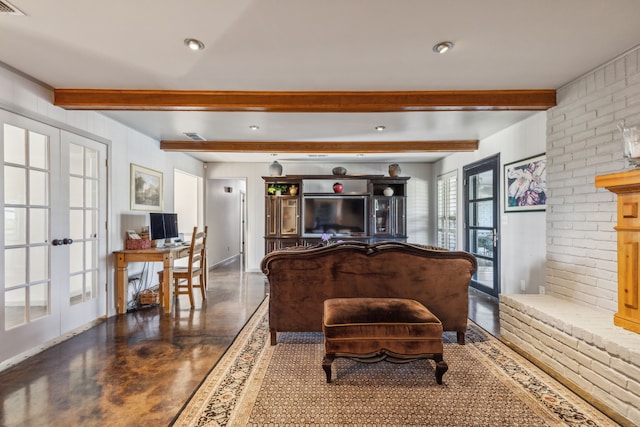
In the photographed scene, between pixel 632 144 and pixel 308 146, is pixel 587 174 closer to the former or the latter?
pixel 632 144

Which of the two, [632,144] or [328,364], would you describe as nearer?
[632,144]

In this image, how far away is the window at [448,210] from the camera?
585 centimetres

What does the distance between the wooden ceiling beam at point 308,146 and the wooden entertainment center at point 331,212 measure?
1.02 m

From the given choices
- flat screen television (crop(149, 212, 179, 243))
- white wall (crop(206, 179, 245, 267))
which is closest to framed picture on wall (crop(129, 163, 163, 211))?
flat screen television (crop(149, 212, 179, 243))

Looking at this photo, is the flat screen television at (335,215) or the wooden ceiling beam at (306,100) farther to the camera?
the flat screen television at (335,215)

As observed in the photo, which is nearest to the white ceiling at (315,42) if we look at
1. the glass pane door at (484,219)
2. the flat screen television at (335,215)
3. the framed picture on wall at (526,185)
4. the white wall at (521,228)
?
the white wall at (521,228)

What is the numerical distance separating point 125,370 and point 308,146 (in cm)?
394

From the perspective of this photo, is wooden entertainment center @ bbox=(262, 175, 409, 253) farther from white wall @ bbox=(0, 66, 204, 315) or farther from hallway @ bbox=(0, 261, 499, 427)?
hallway @ bbox=(0, 261, 499, 427)

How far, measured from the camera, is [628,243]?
6.81 ft

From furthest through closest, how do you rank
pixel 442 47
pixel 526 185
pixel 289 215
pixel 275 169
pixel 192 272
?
pixel 289 215 < pixel 275 169 < pixel 192 272 < pixel 526 185 < pixel 442 47

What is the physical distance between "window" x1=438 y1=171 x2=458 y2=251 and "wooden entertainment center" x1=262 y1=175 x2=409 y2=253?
76 cm

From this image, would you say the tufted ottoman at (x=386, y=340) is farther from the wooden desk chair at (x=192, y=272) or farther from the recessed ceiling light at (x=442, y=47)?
the wooden desk chair at (x=192, y=272)

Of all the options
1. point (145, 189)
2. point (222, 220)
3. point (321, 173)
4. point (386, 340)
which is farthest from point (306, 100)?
point (222, 220)

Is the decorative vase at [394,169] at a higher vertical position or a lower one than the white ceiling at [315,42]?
lower
